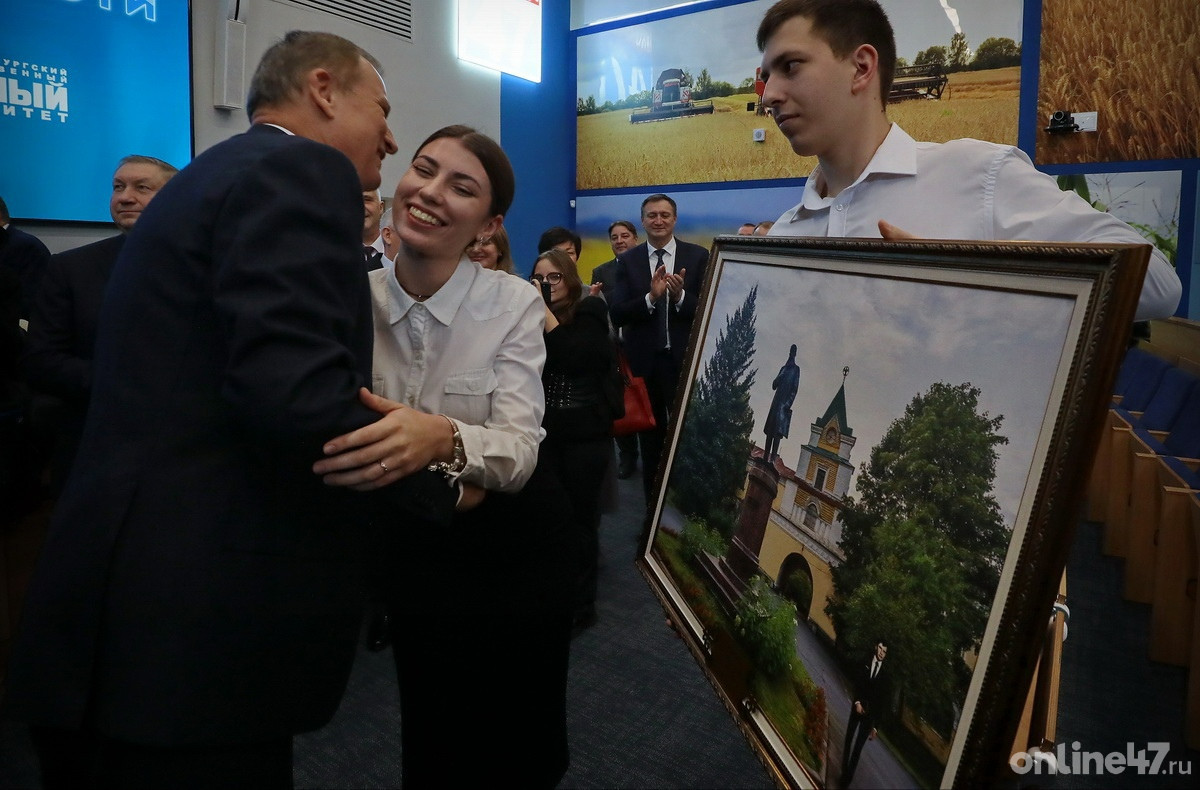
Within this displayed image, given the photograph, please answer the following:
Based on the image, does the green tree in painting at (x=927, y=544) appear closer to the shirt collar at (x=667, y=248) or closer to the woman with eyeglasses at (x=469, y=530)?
the woman with eyeglasses at (x=469, y=530)

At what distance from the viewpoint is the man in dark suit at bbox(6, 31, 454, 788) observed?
0.93m

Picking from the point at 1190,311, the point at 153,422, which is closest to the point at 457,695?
the point at 153,422

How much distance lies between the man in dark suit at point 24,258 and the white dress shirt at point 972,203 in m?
3.48

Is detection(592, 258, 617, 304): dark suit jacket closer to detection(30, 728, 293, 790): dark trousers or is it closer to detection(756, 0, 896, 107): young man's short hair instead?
detection(756, 0, 896, 107): young man's short hair

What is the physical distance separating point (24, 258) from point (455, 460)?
10.8ft

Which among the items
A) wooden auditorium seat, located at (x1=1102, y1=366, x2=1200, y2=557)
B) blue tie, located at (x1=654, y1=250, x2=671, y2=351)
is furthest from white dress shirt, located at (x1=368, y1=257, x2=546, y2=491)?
wooden auditorium seat, located at (x1=1102, y1=366, x2=1200, y2=557)

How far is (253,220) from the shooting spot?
912mm

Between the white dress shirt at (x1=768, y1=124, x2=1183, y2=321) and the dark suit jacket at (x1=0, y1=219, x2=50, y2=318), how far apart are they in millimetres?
3477

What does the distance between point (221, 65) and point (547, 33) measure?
378 centimetres

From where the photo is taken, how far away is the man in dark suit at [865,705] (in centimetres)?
70

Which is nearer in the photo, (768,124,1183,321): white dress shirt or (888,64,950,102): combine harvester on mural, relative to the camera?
(768,124,1183,321): white dress shirt

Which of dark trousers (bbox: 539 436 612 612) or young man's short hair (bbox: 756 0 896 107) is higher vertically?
young man's short hair (bbox: 756 0 896 107)

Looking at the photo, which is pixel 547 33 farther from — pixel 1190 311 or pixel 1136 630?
pixel 1136 630

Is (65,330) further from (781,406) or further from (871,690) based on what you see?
(871,690)
